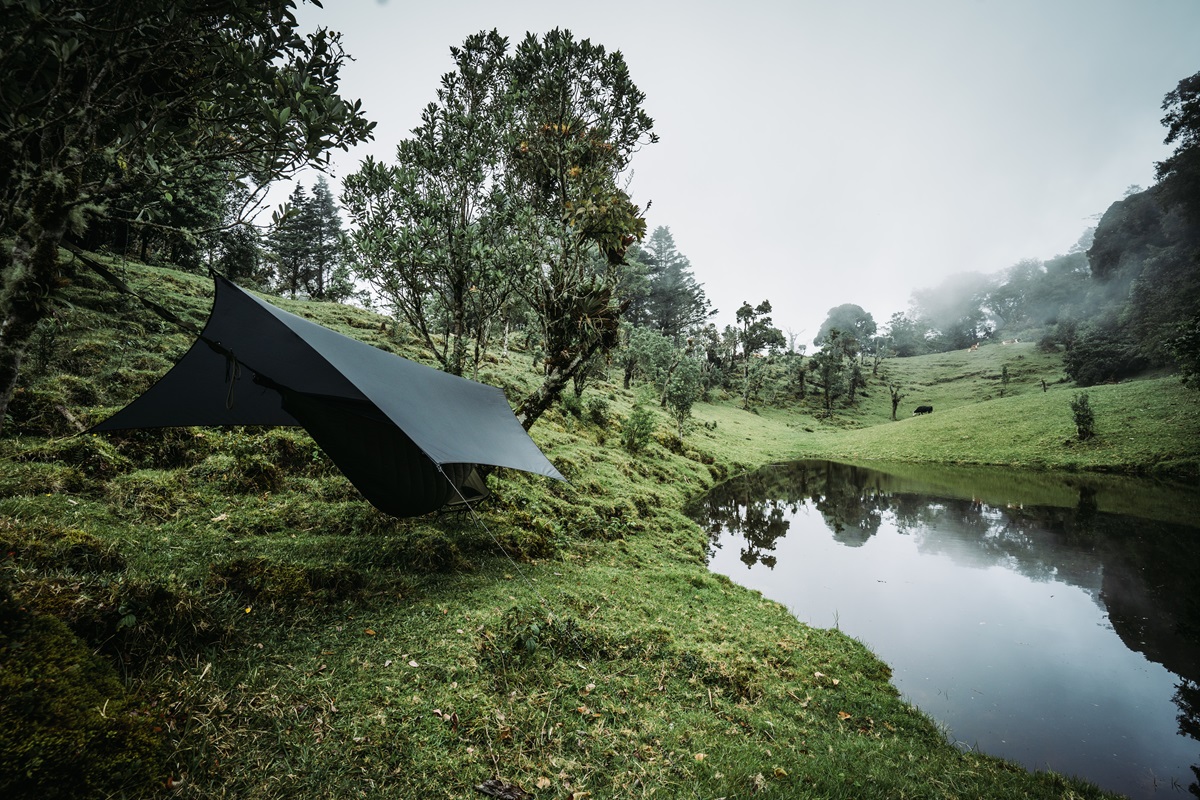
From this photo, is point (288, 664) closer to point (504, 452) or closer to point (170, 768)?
point (170, 768)

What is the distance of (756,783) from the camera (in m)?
3.18

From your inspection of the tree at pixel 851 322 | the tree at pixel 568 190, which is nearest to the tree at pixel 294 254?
the tree at pixel 568 190

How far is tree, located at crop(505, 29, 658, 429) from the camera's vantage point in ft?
26.7

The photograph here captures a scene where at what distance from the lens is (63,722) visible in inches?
73.2

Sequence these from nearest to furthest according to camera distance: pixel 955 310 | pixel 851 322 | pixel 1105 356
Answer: pixel 1105 356, pixel 851 322, pixel 955 310

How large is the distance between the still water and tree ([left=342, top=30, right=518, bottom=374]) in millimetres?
7907

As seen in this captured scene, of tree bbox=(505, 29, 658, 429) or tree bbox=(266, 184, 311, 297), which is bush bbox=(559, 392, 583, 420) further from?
tree bbox=(266, 184, 311, 297)

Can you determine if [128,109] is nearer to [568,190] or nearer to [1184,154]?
[568,190]

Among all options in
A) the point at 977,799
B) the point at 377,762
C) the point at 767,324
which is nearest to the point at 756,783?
the point at 977,799

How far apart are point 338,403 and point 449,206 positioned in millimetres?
4837

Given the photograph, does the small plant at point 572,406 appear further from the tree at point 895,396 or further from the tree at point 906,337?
the tree at point 906,337

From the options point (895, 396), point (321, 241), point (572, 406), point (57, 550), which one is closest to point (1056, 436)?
point (895, 396)

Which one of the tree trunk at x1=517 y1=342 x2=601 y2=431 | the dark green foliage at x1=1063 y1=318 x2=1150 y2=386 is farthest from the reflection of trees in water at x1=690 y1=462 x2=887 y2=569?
the dark green foliage at x1=1063 y1=318 x2=1150 y2=386

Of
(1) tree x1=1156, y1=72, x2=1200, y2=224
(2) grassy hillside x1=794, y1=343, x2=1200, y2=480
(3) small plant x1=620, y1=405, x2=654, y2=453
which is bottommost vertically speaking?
(3) small plant x1=620, y1=405, x2=654, y2=453
